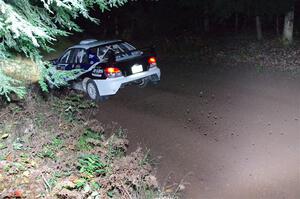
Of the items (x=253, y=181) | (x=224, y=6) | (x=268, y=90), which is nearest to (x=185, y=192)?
(x=253, y=181)

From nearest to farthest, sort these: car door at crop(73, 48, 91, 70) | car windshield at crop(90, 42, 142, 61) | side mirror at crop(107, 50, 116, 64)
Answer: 1. side mirror at crop(107, 50, 116, 64)
2. car windshield at crop(90, 42, 142, 61)
3. car door at crop(73, 48, 91, 70)

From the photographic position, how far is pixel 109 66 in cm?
1025

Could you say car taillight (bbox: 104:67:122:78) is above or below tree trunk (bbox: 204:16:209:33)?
above

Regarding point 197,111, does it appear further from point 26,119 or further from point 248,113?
point 26,119

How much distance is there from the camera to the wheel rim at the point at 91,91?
1096 centimetres

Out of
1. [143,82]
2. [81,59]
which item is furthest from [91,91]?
[143,82]

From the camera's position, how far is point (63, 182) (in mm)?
5605

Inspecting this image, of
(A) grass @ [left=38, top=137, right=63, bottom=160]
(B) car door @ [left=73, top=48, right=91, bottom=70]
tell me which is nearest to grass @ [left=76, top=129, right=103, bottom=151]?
(A) grass @ [left=38, top=137, right=63, bottom=160]

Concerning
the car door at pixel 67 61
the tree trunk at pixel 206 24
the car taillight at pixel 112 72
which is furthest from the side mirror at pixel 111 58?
the tree trunk at pixel 206 24

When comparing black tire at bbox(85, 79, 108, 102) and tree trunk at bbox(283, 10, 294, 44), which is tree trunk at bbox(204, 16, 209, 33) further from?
black tire at bbox(85, 79, 108, 102)

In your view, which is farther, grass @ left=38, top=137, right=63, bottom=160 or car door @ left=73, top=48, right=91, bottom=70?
car door @ left=73, top=48, right=91, bottom=70

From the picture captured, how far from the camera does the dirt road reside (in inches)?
256

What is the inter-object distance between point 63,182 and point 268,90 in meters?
7.49

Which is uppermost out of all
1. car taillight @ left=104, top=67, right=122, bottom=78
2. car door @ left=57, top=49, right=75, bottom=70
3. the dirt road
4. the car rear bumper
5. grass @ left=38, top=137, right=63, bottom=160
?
car door @ left=57, top=49, right=75, bottom=70
